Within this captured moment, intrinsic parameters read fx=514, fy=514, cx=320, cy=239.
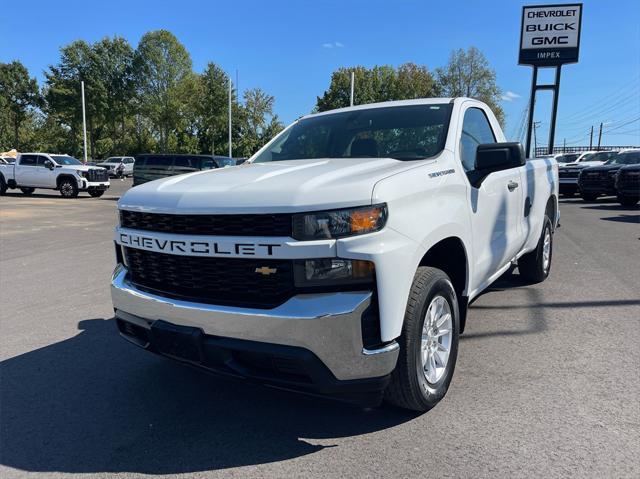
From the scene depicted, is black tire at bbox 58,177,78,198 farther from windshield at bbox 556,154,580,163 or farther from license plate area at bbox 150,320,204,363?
windshield at bbox 556,154,580,163

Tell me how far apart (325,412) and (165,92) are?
6263cm

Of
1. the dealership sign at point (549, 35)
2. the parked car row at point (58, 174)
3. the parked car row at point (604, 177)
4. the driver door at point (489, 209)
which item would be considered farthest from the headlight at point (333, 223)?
the dealership sign at point (549, 35)

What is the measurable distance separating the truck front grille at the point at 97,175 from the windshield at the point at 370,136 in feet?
66.7

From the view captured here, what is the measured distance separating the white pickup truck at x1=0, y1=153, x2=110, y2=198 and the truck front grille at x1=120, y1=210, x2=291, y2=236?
70.5ft

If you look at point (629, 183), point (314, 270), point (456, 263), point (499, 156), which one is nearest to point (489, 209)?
point (499, 156)

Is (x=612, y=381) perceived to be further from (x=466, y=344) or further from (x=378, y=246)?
(x=378, y=246)

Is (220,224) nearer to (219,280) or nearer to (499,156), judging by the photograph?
(219,280)

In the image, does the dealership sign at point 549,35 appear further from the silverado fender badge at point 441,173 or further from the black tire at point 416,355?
the black tire at point 416,355

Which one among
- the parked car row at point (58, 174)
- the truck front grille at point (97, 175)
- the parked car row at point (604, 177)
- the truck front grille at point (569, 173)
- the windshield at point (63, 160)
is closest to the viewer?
the parked car row at point (604, 177)

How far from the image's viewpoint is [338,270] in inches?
96.6

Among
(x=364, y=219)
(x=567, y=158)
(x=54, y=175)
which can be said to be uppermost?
(x=567, y=158)

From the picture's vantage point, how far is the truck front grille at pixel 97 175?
22423 millimetres

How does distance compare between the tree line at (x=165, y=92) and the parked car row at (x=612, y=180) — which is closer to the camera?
the parked car row at (x=612, y=180)

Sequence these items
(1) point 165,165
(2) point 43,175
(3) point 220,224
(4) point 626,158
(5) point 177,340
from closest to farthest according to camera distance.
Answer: (3) point 220,224
(5) point 177,340
(4) point 626,158
(1) point 165,165
(2) point 43,175
